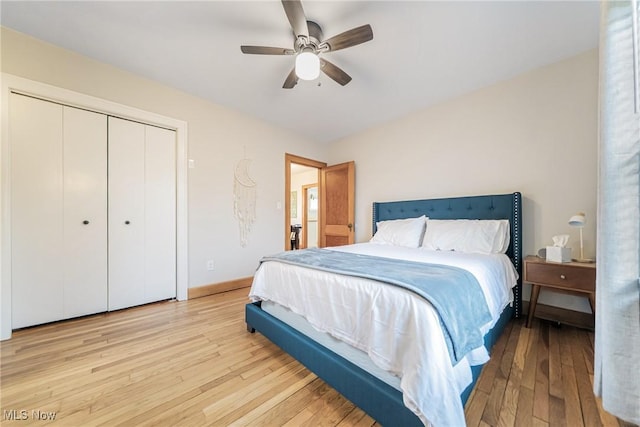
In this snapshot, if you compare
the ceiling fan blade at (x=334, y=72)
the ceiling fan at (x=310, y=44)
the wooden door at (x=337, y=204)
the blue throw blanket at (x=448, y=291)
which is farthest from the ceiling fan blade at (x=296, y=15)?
the wooden door at (x=337, y=204)

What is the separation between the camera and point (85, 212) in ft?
7.11

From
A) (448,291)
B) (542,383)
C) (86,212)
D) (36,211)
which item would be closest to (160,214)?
(86,212)

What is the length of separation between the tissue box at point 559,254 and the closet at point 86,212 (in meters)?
3.82

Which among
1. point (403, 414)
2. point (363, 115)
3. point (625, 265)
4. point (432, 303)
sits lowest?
point (403, 414)

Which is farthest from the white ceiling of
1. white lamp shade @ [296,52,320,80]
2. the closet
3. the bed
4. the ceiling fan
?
the bed

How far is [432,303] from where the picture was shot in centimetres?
93

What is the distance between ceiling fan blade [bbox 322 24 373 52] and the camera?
1.49 metres

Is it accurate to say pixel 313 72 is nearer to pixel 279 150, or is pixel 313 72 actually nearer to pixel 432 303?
pixel 432 303

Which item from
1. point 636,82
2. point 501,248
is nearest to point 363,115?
point 501,248

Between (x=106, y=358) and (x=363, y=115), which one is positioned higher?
(x=363, y=115)

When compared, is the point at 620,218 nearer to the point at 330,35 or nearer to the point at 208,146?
the point at 330,35

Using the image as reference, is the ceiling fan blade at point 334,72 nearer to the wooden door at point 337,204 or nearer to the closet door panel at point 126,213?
the wooden door at point 337,204

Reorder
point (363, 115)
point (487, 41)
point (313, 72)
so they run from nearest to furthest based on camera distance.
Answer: point (313, 72), point (487, 41), point (363, 115)

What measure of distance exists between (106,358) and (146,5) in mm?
2520
